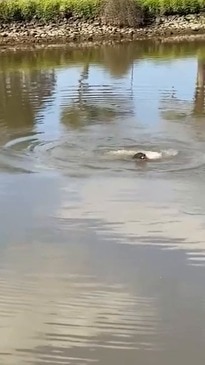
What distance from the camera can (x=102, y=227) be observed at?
828cm

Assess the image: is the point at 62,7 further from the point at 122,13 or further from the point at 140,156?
the point at 140,156

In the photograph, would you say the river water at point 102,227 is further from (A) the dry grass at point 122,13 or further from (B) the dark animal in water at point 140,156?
(A) the dry grass at point 122,13

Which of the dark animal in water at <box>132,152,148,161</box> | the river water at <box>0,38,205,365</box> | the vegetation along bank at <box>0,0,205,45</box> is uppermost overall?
the vegetation along bank at <box>0,0,205,45</box>

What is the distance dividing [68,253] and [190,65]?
13353 mm

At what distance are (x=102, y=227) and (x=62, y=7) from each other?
64.3 feet

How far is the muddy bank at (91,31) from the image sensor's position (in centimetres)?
2550

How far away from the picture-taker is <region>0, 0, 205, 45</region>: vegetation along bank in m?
25.8

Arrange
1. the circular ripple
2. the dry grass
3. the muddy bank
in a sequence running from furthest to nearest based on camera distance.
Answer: the dry grass, the muddy bank, the circular ripple

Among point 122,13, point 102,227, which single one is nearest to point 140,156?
point 102,227

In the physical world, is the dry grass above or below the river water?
above

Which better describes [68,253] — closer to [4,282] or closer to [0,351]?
[4,282]

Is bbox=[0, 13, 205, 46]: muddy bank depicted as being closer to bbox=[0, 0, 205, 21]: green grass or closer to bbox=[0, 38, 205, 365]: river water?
bbox=[0, 0, 205, 21]: green grass

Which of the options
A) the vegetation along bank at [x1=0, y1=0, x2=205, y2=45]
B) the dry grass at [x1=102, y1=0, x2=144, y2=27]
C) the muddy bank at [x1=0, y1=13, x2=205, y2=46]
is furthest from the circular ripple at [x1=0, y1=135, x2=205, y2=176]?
the dry grass at [x1=102, y1=0, x2=144, y2=27]

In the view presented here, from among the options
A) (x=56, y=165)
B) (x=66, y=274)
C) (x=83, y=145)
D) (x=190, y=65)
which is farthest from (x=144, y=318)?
(x=190, y=65)
